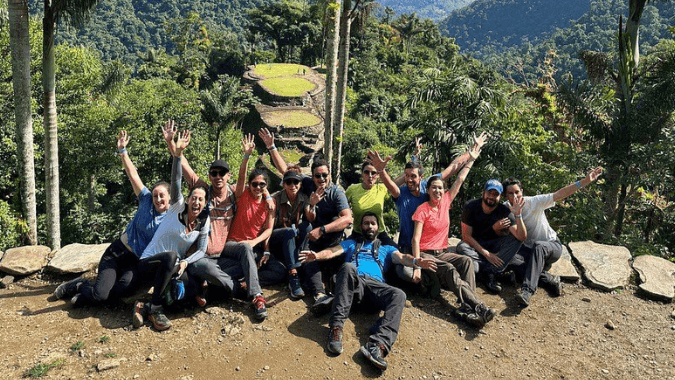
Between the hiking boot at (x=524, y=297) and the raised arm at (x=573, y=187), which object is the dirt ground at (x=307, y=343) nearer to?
the hiking boot at (x=524, y=297)

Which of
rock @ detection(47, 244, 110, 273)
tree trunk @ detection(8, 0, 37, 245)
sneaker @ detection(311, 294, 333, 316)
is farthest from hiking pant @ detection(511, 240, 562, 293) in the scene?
tree trunk @ detection(8, 0, 37, 245)

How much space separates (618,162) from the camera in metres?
9.86

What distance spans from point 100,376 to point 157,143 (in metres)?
16.5

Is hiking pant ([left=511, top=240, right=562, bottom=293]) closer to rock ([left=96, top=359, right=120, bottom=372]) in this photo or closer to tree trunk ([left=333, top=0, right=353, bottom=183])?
rock ([left=96, top=359, right=120, bottom=372])

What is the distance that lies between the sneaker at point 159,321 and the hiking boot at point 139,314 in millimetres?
98

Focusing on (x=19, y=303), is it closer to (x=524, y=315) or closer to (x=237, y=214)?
(x=237, y=214)

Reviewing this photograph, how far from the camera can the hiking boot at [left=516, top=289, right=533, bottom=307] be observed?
551cm

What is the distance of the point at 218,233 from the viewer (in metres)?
5.40

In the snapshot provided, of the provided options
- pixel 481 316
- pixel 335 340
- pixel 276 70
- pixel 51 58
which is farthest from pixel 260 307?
pixel 276 70

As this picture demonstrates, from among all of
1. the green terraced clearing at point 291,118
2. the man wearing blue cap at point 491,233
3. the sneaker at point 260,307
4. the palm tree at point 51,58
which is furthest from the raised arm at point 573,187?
the green terraced clearing at point 291,118

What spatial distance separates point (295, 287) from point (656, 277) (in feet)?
16.3

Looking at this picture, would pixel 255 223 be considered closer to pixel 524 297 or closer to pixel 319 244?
pixel 319 244

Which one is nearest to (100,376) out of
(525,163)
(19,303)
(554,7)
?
(19,303)

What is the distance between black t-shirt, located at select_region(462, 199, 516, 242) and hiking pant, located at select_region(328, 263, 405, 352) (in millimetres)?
1642
